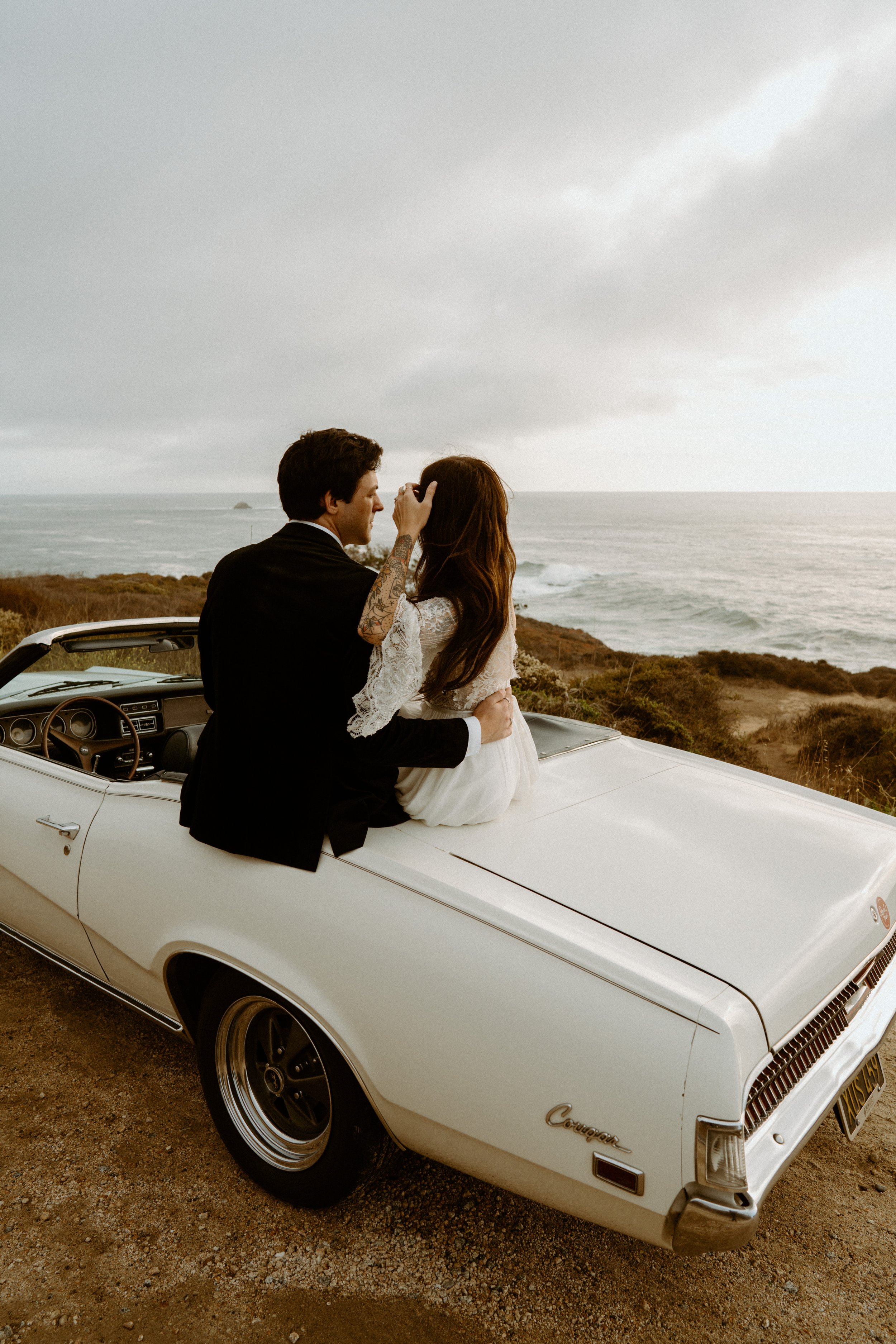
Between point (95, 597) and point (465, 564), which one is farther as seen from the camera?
point (95, 597)

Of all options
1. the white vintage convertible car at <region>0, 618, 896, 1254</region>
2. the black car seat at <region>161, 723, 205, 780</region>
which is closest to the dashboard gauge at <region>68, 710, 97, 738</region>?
the white vintage convertible car at <region>0, 618, 896, 1254</region>

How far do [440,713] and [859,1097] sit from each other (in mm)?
1456

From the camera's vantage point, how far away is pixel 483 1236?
2.16 meters

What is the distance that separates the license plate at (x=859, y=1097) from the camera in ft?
6.24

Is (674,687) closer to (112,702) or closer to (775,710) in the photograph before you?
(775,710)

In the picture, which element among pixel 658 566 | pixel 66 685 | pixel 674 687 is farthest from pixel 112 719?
pixel 658 566

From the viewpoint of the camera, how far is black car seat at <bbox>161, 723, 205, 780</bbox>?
111 inches

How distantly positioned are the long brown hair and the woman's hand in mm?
59

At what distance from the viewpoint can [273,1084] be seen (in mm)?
2230

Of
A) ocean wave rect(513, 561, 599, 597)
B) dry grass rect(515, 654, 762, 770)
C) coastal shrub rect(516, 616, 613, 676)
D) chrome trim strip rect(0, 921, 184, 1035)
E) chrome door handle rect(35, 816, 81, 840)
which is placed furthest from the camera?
ocean wave rect(513, 561, 599, 597)

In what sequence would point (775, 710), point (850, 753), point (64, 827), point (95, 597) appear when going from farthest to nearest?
point (95, 597), point (775, 710), point (850, 753), point (64, 827)

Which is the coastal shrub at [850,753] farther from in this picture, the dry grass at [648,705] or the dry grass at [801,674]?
the dry grass at [801,674]

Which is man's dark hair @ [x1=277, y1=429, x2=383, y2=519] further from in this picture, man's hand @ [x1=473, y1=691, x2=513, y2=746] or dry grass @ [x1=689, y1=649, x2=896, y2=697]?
dry grass @ [x1=689, y1=649, x2=896, y2=697]

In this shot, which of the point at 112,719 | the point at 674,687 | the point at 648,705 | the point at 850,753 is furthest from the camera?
the point at 674,687
